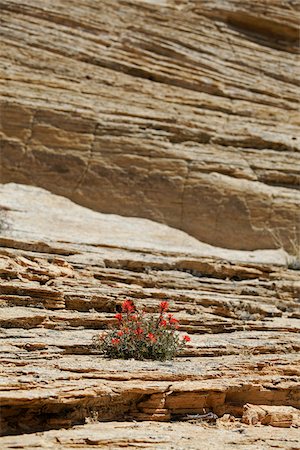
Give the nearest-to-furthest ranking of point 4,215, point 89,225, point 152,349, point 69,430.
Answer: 1. point 69,430
2. point 152,349
3. point 4,215
4. point 89,225

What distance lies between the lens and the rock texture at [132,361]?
671cm

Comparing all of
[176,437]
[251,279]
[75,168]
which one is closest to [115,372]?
[176,437]

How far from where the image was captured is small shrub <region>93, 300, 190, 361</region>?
27.7 feet

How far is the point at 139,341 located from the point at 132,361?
0.40m

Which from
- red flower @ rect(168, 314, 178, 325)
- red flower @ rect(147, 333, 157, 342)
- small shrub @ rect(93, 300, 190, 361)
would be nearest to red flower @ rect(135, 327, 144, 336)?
small shrub @ rect(93, 300, 190, 361)

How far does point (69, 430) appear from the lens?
6.51 meters

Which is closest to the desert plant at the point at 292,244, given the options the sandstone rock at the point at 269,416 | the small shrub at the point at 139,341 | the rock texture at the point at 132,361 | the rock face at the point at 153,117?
the rock face at the point at 153,117

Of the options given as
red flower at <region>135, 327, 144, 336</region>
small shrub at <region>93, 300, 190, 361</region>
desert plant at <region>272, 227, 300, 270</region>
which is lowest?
desert plant at <region>272, 227, 300, 270</region>

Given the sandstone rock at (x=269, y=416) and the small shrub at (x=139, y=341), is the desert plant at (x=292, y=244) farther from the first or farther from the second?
the sandstone rock at (x=269, y=416)

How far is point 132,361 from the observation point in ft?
27.2

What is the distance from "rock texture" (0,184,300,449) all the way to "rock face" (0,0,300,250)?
203 cm

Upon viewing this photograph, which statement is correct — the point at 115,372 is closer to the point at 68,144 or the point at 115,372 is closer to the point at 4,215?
the point at 4,215

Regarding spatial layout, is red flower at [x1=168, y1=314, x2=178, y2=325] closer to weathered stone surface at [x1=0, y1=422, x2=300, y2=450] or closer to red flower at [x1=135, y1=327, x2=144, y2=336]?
red flower at [x1=135, y1=327, x2=144, y2=336]

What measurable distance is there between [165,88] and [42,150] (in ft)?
13.9
